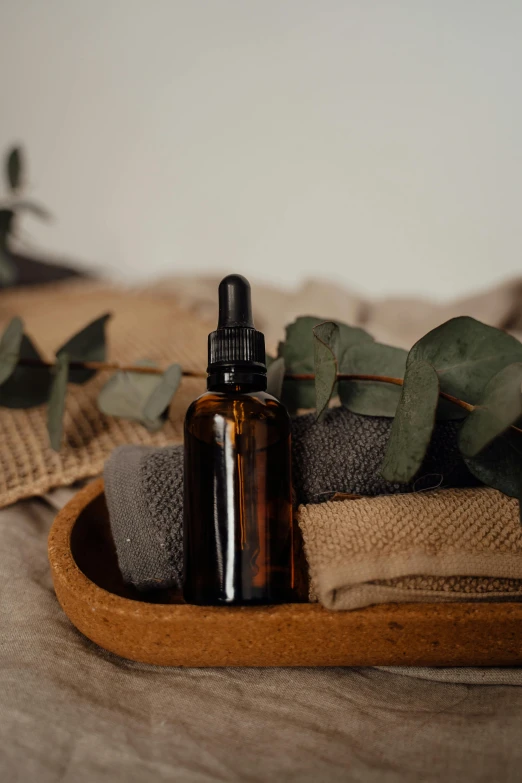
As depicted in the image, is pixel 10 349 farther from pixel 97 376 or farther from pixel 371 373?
pixel 371 373

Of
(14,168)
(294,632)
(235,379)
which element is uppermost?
(14,168)

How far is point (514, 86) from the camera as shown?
610mm

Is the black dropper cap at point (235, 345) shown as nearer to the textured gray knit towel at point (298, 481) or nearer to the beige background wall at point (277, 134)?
the textured gray knit towel at point (298, 481)

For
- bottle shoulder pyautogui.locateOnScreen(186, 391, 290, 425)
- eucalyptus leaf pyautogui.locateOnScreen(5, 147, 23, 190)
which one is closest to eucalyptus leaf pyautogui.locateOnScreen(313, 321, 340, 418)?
bottle shoulder pyautogui.locateOnScreen(186, 391, 290, 425)

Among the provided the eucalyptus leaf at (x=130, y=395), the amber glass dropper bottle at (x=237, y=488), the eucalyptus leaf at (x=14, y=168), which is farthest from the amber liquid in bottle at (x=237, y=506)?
the eucalyptus leaf at (x=14, y=168)

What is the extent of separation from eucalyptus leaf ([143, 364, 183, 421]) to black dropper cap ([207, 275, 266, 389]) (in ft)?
0.29

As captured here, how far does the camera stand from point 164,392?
1.12 ft

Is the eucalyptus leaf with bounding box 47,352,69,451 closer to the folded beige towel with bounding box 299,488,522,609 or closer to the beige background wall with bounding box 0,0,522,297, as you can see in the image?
the folded beige towel with bounding box 299,488,522,609

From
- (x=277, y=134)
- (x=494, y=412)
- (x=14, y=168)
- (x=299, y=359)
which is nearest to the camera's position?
(x=494, y=412)

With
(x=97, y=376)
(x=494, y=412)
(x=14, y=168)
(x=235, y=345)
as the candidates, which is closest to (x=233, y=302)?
(x=235, y=345)

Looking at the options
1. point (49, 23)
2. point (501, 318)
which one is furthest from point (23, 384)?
point (49, 23)

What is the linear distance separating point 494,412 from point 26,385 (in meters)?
0.32

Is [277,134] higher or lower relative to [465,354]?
higher

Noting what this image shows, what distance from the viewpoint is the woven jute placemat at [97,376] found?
1.24 feet
